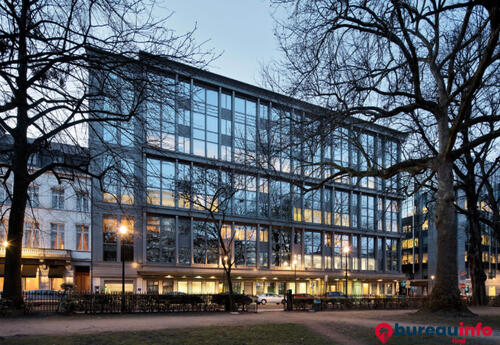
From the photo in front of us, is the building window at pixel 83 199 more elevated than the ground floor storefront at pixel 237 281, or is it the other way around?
the building window at pixel 83 199

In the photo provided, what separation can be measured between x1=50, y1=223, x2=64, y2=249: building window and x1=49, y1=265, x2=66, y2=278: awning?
215 centimetres

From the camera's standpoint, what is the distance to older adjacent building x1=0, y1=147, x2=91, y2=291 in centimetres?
4450

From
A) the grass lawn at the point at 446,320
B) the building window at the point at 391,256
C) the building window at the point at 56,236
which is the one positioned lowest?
the building window at the point at 391,256

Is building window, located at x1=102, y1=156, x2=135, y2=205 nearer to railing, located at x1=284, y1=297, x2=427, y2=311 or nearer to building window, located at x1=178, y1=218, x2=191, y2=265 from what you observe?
railing, located at x1=284, y1=297, x2=427, y2=311

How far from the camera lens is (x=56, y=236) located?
47.0 metres

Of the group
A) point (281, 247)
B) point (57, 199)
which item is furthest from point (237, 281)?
point (57, 199)

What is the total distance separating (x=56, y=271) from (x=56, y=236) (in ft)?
11.8

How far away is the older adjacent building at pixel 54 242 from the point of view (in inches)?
1752

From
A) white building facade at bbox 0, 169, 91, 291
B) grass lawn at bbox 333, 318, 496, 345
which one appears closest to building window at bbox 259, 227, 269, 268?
white building facade at bbox 0, 169, 91, 291

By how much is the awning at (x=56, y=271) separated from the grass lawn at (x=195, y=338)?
36771 mm

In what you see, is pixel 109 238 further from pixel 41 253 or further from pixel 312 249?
pixel 312 249

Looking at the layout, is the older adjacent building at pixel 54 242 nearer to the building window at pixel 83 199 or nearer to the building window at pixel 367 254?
the building window at pixel 83 199

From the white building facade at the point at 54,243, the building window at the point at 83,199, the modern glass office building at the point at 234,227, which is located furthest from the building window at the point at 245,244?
the building window at the point at 83,199

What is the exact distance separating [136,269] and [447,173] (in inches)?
1468
